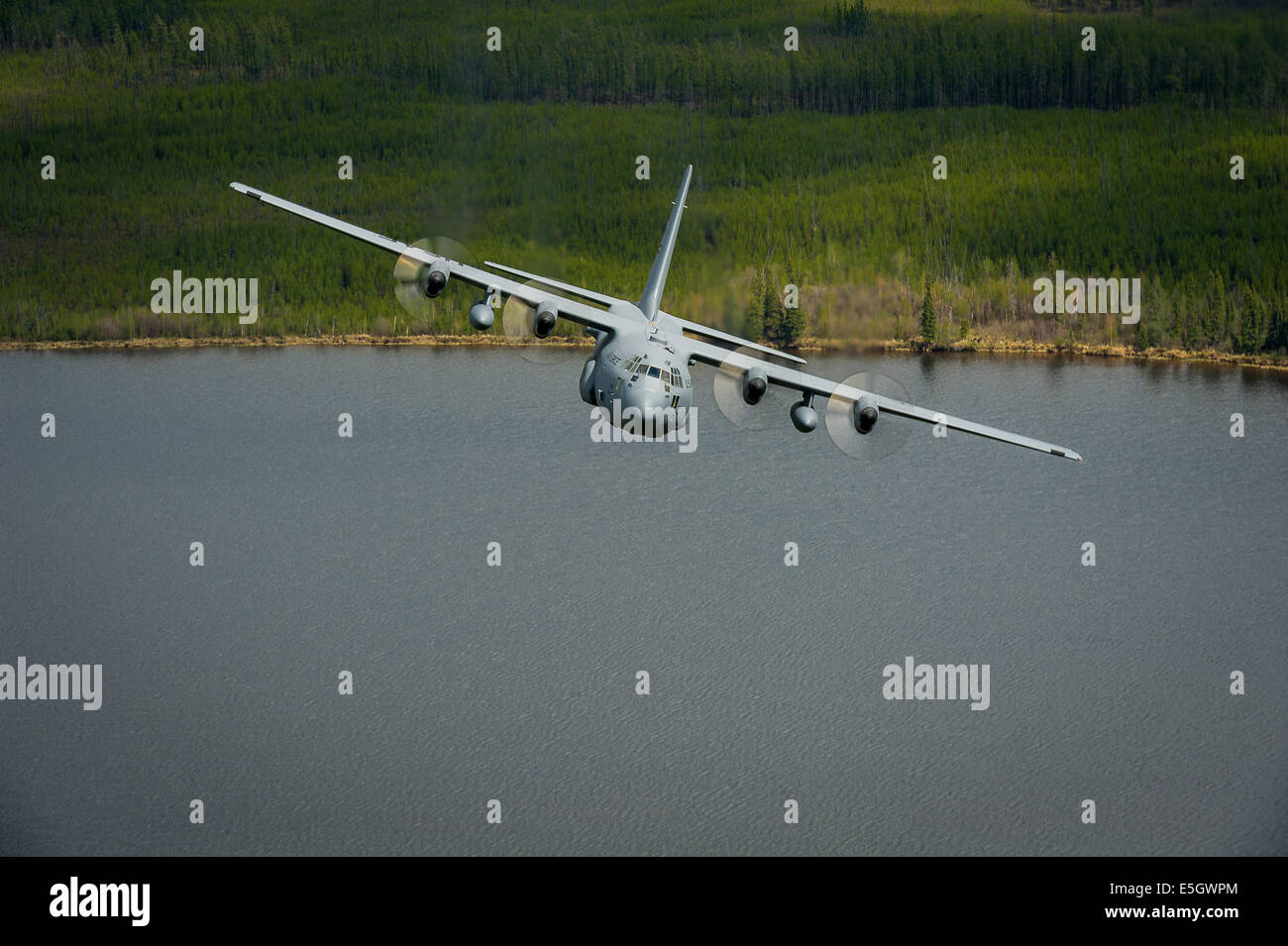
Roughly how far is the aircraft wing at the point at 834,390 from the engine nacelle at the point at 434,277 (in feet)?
29.5

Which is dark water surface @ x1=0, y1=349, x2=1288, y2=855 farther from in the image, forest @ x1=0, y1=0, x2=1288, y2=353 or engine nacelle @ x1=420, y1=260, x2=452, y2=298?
engine nacelle @ x1=420, y1=260, x2=452, y2=298

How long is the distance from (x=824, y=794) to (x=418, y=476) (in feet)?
148

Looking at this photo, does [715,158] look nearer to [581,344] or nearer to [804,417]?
[581,344]

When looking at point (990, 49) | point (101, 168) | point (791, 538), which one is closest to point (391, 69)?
point (101, 168)

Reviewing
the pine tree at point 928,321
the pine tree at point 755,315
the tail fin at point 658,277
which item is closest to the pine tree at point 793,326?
the pine tree at point 755,315

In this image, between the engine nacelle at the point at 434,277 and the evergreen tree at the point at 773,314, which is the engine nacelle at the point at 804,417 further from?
the evergreen tree at the point at 773,314

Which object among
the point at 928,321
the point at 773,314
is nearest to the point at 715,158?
the point at 928,321

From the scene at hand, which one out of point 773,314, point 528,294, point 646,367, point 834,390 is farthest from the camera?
point 773,314

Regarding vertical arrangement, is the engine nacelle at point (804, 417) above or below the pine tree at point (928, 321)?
→ below

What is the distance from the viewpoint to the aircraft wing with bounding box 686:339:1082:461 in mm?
54844

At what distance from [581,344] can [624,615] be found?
4185cm

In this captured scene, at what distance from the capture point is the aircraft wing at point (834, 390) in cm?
5484

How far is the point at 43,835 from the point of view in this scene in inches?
2694

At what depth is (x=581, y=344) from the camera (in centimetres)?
12450
